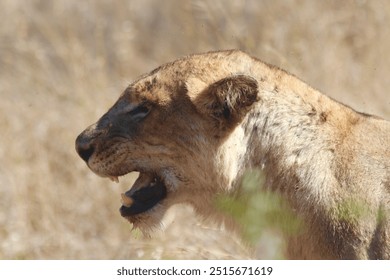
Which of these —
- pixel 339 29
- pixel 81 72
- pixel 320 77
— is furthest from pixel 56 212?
pixel 339 29

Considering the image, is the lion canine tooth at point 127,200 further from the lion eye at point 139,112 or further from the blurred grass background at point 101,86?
the blurred grass background at point 101,86

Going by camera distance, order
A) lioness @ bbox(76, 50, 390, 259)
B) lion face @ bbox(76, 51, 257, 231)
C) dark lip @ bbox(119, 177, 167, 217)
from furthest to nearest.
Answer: dark lip @ bbox(119, 177, 167, 217) < lion face @ bbox(76, 51, 257, 231) < lioness @ bbox(76, 50, 390, 259)

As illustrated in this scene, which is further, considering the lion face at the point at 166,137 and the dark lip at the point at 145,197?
the dark lip at the point at 145,197

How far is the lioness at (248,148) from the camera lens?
3789 mm

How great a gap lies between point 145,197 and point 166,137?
0.88ft

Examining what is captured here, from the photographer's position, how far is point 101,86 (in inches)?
280

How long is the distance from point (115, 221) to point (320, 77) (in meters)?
1.79

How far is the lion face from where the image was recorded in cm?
395

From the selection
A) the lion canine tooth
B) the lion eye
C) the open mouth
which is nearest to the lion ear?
the lion eye

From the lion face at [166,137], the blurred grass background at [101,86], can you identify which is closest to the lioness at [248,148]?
the lion face at [166,137]

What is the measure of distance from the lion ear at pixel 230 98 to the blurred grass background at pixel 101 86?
4.70ft

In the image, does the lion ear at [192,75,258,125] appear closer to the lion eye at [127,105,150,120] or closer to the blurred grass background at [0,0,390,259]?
the lion eye at [127,105,150,120]

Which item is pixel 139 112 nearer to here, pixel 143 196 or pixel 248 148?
pixel 143 196
